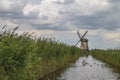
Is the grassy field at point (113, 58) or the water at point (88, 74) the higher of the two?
the grassy field at point (113, 58)

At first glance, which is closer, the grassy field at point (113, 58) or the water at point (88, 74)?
the water at point (88, 74)

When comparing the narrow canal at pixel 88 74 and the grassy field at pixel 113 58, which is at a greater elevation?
the grassy field at pixel 113 58

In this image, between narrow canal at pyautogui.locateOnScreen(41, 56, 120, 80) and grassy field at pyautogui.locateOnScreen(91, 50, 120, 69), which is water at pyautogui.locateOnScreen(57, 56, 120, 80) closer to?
narrow canal at pyautogui.locateOnScreen(41, 56, 120, 80)

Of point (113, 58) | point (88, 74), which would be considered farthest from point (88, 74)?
point (113, 58)

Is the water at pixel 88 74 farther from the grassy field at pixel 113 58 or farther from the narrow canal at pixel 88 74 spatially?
the grassy field at pixel 113 58

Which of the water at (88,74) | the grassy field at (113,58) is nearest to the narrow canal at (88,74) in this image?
the water at (88,74)

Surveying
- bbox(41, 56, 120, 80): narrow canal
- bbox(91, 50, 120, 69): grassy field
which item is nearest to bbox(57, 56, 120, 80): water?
bbox(41, 56, 120, 80): narrow canal

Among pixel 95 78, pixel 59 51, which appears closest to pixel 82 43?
pixel 59 51

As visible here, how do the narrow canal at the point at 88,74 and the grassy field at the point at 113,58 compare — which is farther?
the grassy field at the point at 113,58

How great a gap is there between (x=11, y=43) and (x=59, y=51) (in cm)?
2234

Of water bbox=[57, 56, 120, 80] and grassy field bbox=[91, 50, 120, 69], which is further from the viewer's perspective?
grassy field bbox=[91, 50, 120, 69]

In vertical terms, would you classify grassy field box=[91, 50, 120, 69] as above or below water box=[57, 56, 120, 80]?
above

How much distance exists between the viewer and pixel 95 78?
3033 centimetres

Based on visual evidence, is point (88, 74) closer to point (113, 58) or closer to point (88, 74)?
point (88, 74)
